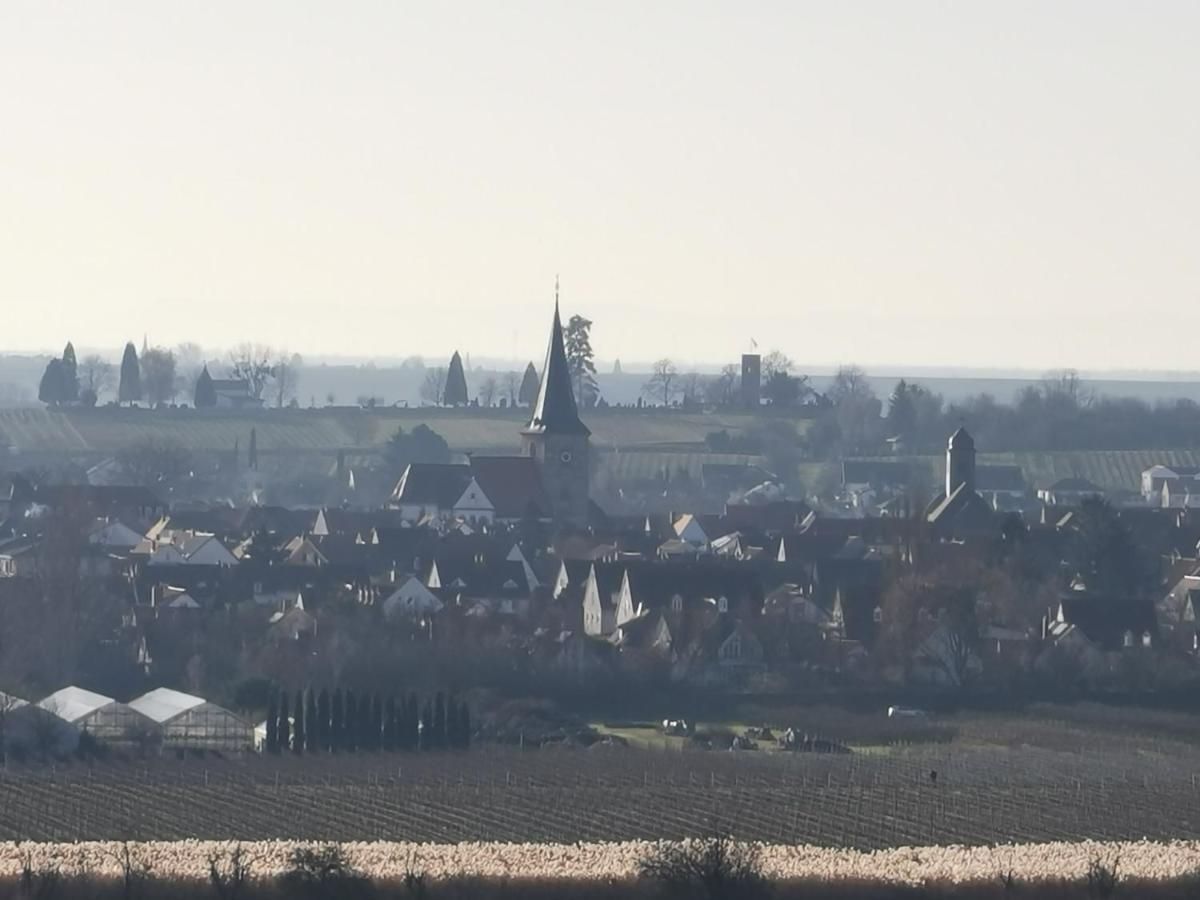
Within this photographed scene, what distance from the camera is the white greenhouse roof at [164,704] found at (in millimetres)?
60000

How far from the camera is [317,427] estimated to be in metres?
158

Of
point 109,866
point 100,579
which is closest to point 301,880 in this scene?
point 109,866

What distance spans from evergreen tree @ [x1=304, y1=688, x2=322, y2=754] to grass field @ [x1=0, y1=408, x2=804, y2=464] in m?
85.8

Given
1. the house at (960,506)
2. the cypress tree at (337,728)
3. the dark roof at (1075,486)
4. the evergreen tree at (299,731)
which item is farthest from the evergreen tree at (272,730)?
the dark roof at (1075,486)

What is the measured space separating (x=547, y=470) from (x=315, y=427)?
54565 millimetres

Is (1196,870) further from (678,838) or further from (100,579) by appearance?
(100,579)

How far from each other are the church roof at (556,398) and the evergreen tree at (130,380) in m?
65.8

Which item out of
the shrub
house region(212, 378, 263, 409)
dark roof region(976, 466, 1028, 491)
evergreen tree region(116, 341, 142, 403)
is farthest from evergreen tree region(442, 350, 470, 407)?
the shrub

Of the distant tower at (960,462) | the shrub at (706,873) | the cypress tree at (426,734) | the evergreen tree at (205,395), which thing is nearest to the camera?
the shrub at (706,873)

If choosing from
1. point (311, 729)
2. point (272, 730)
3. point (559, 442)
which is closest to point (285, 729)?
point (272, 730)

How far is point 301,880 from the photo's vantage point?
40625 millimetres

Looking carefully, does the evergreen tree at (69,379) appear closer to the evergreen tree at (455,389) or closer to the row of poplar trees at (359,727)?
the evergreen tree at (455,389)

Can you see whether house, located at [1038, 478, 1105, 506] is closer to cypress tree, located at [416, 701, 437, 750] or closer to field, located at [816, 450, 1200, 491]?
field, located at [816, 450, 1200, 491]

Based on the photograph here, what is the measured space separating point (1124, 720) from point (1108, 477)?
260 ft
